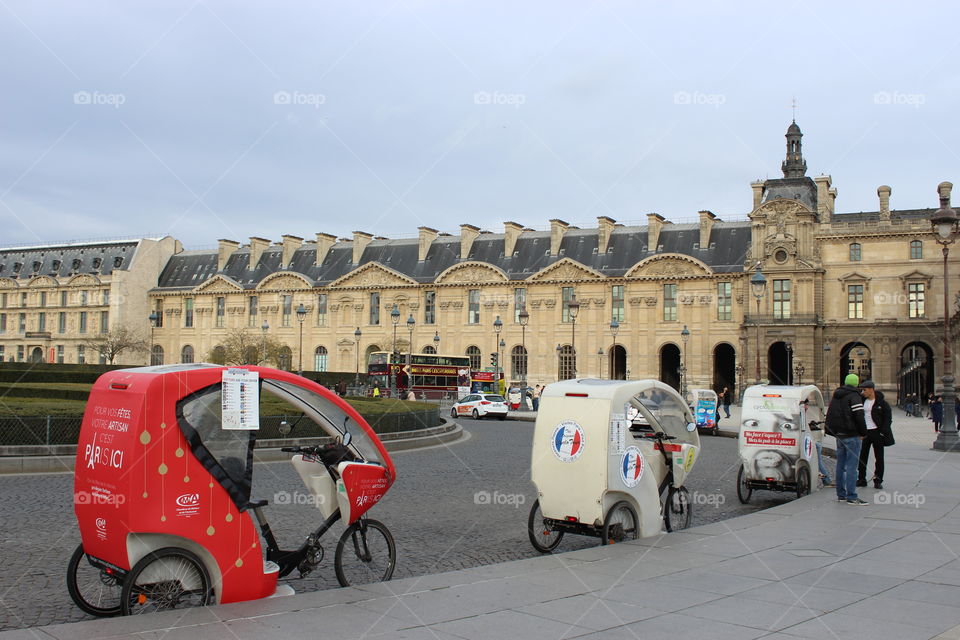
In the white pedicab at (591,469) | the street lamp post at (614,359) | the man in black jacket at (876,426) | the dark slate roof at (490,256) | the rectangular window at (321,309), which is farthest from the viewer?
the rectangular window at (321,309)

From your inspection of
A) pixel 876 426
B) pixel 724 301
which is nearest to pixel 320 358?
pixel 724 301

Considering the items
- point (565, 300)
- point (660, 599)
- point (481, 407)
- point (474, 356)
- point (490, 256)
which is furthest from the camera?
point (490, 256)

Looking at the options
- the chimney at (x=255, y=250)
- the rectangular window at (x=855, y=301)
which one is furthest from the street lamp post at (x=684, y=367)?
the chimney at (x=255, y=250)

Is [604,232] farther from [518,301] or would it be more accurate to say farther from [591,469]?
[591,469]

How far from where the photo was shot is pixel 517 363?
2805 inches

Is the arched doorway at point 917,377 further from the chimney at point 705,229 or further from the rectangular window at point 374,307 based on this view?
the rectangular window at point 374,307

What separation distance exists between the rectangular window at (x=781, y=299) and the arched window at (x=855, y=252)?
450 cm

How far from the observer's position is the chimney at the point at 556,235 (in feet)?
234

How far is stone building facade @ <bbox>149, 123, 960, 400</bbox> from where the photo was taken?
59.5 metres

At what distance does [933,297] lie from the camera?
5750 centimetres

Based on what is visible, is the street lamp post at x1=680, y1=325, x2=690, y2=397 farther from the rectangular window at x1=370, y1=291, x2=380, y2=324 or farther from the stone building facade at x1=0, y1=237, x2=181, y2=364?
the stone building facade at x1=0, y1=237, x2=181, y2=364

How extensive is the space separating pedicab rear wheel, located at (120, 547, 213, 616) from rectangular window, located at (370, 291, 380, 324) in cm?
7070

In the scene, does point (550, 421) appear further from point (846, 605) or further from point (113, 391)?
point (113, 391)

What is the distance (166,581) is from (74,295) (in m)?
88.9
